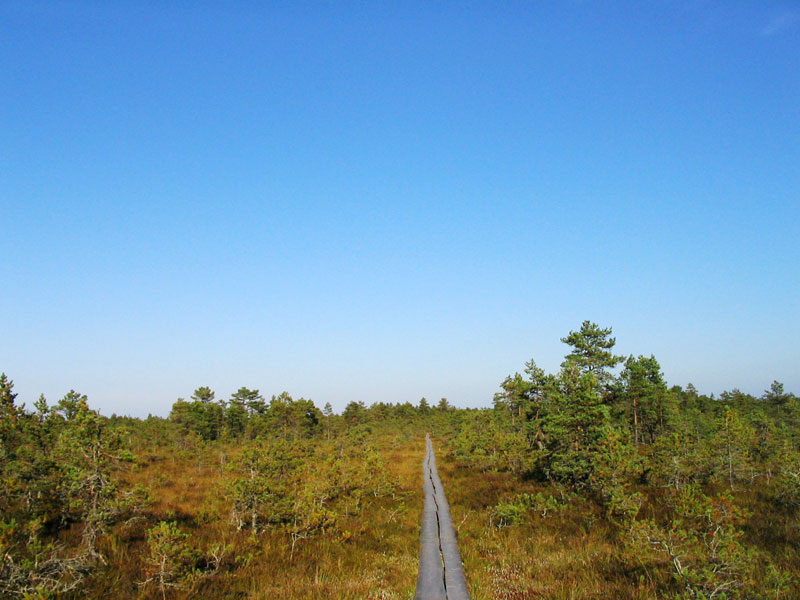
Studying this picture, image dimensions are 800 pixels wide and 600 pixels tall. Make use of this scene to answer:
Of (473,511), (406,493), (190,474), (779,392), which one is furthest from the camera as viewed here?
(779,392)

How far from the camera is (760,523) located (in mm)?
15172

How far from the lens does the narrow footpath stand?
11.2 m

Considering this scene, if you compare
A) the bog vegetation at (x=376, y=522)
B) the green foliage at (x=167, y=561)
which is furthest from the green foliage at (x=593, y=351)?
the green foliage at (x=167, y=561)

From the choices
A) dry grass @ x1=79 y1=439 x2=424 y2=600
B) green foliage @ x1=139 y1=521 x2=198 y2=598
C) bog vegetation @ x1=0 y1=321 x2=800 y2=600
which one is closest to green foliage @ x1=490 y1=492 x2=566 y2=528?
bog vegetation @ x1=0 y1=321 x2=800 y2=600

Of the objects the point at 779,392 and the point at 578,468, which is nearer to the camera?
the point at 578,468

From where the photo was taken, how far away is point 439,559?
46.0ft

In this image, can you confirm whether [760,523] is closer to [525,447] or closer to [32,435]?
[525,447]

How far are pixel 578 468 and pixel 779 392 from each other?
68.3 m

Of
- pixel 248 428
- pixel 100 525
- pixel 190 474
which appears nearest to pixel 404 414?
pixel 248 428

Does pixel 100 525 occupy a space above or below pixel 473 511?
above

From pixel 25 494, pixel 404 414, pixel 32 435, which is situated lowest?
pixel 404 414

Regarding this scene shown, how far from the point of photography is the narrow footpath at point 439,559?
11.2m

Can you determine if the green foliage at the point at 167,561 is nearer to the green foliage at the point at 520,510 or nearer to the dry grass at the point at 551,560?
the dry grass at the point at 551,560

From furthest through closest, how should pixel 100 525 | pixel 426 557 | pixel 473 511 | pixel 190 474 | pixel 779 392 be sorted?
pixel 779 392 → pixel 190 474 → pixel 473 511 → pixel 426 557 → pixel 100 525
